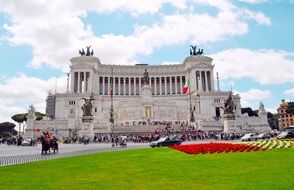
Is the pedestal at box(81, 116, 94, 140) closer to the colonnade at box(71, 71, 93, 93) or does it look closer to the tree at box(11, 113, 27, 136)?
the colonnade at box(71, 71, 93, 93)

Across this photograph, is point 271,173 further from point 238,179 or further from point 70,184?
point 70,184

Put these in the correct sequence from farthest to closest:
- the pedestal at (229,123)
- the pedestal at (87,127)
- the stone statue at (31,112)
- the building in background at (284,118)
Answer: the building in background at (284,118) < the stone statue at (31,112) < the pedestal at (229,123) < the pedestal at (87,127)

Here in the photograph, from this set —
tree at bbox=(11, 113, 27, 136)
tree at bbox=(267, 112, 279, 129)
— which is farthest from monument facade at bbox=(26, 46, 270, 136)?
tree at bbox=(267, 112, 279, 129)

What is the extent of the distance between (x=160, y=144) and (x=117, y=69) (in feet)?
289

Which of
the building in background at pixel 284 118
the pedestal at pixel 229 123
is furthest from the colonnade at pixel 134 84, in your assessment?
the pedestal at pixel 229 123

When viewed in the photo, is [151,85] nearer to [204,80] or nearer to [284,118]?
[204,80]

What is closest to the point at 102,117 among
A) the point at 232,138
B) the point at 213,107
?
the point at 213,107

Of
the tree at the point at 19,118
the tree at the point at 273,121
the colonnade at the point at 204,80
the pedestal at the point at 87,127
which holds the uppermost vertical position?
the colonnade at the point at 204,80

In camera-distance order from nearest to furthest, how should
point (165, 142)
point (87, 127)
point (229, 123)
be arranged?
point (165, 142)
point (87, 127)
point (229, 123)

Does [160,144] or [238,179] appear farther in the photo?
[160,144]

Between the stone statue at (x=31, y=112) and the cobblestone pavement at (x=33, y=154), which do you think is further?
the stone statue at (x=31, y=112)

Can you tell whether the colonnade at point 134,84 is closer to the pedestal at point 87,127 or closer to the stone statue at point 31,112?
the stone statue at point 31,112

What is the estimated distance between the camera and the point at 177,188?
9266 mm

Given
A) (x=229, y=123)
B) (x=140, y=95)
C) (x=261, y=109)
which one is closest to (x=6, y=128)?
(x=140, y=95)
